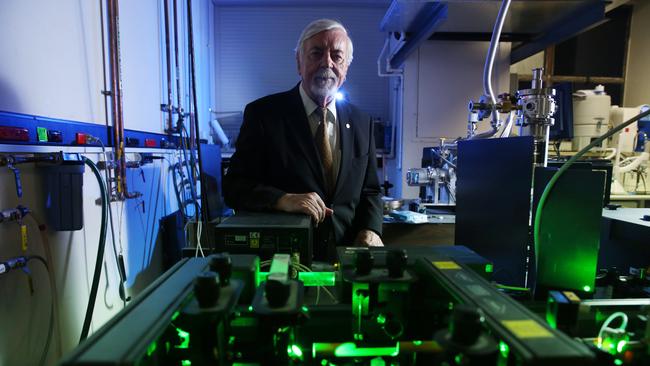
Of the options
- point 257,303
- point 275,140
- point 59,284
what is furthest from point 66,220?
point 257,303

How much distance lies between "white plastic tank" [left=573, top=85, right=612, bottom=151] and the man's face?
260cm

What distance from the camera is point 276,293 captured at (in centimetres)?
44

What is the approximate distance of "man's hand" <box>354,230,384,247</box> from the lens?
1.28 metres

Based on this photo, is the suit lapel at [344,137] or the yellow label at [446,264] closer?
the yellow label at [446,264]

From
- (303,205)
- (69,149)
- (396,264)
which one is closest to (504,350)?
(396,264)

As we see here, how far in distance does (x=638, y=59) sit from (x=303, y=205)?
15.6 feet

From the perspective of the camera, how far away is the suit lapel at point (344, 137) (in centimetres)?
134

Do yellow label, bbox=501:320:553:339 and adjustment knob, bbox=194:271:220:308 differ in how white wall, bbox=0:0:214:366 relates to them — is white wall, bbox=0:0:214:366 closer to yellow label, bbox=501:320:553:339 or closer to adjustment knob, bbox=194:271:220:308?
adjustment knob, bbox=194:271:220:308

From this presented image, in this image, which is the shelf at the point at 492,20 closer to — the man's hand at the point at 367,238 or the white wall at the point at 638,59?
the white wall at the point at 638,59

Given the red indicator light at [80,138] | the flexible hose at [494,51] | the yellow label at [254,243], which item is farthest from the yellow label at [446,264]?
the red indicator light at [80,138]

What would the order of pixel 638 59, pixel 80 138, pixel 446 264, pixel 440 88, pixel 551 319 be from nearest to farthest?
pixel 551 319 → pixel 446 264 → pixel 80 138 → pixel 440 88 → pixel 638 59

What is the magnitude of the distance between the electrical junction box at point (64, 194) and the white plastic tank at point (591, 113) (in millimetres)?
3519

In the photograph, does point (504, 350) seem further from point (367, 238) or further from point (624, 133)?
point (624, 133)

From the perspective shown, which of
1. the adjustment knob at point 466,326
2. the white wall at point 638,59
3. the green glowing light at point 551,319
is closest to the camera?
the adjustment knob at point 466,326
